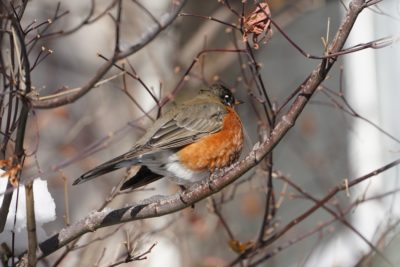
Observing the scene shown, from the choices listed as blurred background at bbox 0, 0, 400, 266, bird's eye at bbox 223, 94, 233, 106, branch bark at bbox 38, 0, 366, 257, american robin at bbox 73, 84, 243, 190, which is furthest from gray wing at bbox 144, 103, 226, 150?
blurred background at bbox 0, 0, 400, 266

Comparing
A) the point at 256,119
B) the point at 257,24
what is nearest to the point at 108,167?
the point at 257,24

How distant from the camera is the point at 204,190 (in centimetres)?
243

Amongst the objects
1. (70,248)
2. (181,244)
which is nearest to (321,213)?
(181,244)

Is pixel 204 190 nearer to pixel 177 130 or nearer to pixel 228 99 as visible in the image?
pixel 177 130

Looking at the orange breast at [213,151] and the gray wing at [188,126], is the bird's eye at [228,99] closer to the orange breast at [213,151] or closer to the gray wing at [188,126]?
the gray wing at [188,126]

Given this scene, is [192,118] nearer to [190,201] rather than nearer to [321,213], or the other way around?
[190,201]

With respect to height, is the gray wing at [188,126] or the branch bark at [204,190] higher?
the gray wing at [188,126]

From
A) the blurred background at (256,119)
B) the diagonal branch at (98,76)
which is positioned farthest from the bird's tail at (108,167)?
the blurred background at (256,119)

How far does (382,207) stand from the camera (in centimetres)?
495

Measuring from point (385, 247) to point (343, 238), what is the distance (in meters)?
2.09

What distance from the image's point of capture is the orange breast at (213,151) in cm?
338

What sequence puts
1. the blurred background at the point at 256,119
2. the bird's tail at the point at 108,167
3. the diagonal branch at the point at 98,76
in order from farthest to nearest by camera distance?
1. the blurred background at the point at 256,119
2. the bird's tail at the point at 108,167
3. the diagonal branch at the point at 98,76

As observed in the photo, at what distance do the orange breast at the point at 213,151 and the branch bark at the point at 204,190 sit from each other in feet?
2.64

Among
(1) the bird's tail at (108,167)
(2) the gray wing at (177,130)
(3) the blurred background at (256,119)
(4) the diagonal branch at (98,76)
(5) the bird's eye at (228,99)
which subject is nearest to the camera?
(4) the diagonal branch at (98,76)
